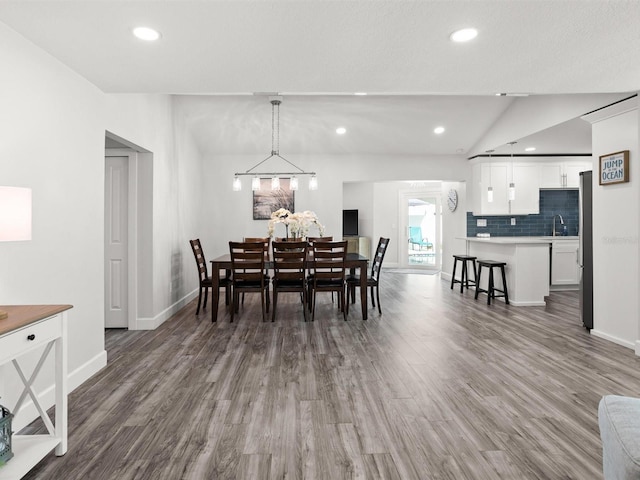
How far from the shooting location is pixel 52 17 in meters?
2.14

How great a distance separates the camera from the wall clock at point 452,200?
792 cm

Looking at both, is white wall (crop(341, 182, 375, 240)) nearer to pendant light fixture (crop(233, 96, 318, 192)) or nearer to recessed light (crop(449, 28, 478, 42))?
pendant light fixture (crop(233, 96, 318, 192))

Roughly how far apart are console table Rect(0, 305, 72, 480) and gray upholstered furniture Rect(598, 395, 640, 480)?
2.15 metres

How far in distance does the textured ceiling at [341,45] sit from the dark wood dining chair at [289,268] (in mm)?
1958

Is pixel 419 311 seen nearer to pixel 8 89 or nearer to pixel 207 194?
pixel 207 194

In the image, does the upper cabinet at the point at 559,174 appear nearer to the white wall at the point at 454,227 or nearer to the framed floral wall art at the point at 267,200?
the white wall at the point at 454,227

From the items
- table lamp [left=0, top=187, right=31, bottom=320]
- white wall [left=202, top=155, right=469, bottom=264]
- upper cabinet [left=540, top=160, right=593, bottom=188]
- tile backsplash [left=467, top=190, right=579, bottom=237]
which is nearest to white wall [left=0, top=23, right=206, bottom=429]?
table lamp [left=0, top=187, right=31, bottom=320]

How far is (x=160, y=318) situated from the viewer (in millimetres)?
4770

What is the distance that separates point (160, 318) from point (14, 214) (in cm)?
329

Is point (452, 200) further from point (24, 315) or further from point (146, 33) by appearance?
point (24, 315)

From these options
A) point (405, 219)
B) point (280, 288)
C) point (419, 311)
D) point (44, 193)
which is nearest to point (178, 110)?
point (280, 288)

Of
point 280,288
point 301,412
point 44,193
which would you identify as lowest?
point 301,412

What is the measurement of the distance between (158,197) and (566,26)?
419cm

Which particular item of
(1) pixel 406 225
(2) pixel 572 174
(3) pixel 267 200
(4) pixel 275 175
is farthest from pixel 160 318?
(1) pixel 406 225
